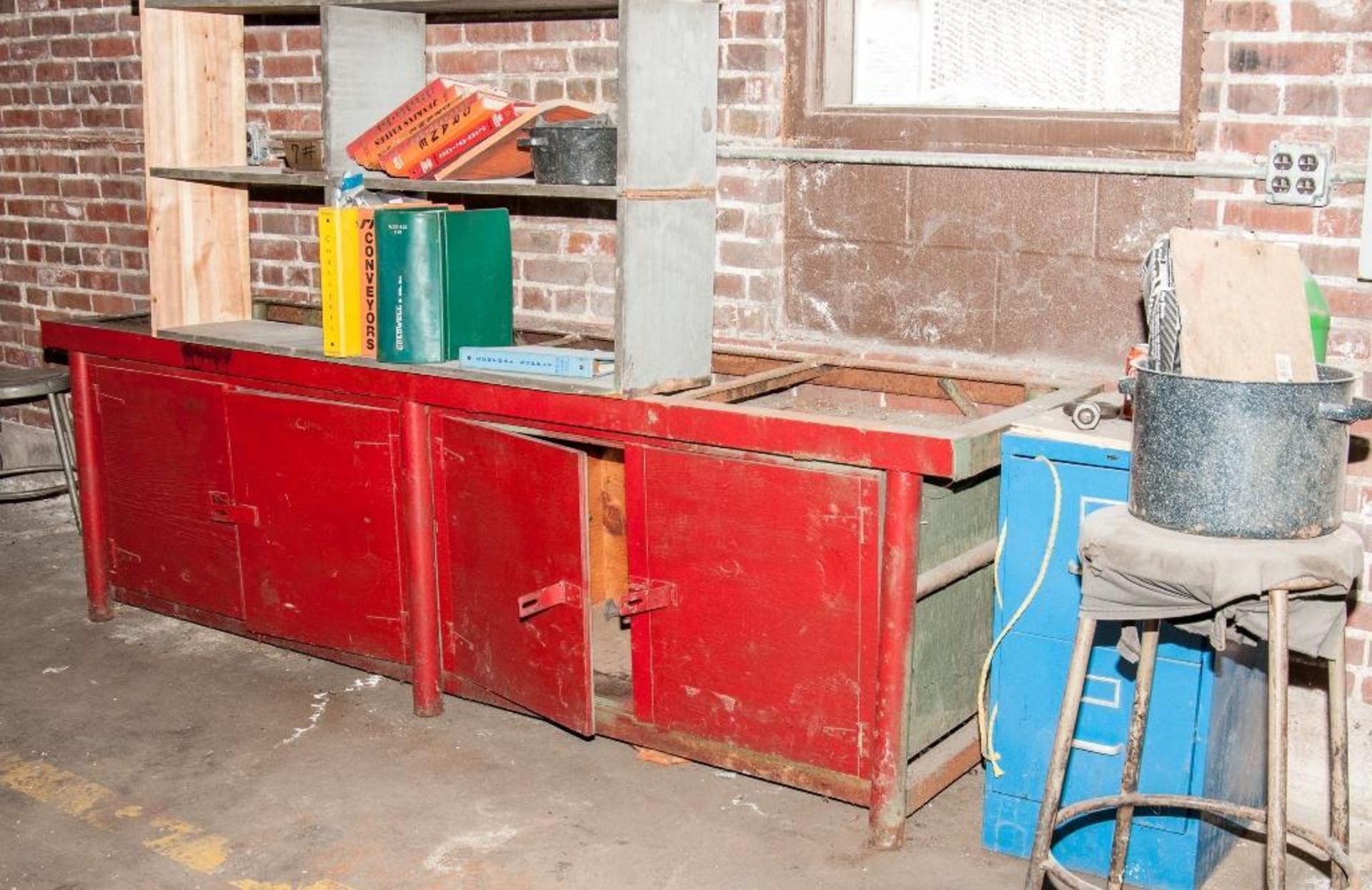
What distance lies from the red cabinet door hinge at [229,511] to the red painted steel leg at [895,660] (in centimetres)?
203

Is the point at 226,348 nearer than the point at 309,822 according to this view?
No

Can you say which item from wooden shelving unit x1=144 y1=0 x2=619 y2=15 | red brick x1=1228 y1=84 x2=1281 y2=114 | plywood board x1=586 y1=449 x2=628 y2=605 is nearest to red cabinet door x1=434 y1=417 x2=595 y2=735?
plywood board x1=586 y1=449 x2=628 y2=605

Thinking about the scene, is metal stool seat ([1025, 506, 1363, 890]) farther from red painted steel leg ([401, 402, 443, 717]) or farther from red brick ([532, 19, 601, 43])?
red brick ([532, 19, 601, 43])

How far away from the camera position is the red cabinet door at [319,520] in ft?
13.6

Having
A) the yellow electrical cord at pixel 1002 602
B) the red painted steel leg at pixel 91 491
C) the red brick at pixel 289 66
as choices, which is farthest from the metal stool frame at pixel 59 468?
the yellow electrical cord at pixel 1002 602

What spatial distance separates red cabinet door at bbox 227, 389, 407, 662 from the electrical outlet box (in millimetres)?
2259

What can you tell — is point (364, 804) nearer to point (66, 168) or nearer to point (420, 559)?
point (420, 559)

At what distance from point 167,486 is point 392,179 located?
127cm

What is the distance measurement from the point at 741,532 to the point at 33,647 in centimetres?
255

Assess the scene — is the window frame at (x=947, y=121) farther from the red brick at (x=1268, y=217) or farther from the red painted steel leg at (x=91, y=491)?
the red painted steel leg at (x=91, y=491)

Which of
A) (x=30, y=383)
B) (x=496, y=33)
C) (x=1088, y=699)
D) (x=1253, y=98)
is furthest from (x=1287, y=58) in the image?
(x=30, y=383)

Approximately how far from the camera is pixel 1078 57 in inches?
150

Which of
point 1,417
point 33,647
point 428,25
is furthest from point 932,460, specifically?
point 1,417

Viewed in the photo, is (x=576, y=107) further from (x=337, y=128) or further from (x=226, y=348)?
(x=226, y=348)
